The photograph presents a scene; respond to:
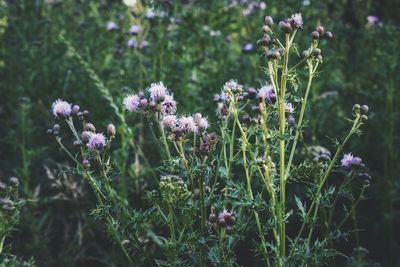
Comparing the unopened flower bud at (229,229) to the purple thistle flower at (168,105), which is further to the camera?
the purple thistle flower at (168,105)

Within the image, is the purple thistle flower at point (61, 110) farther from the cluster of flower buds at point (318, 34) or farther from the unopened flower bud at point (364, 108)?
the unopened flower bud at point (364, 108)

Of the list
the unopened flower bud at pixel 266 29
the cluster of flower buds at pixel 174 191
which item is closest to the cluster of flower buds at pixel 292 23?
the unopened flower bud at pixel 266 29

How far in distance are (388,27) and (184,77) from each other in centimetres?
144

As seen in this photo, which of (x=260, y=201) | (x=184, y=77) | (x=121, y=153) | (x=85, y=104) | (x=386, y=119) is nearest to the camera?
(x=260, y=201)

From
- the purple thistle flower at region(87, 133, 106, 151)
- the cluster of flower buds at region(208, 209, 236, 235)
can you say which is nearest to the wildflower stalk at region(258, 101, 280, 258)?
the cluster of flower buds at region(208, 209, 236, 235)

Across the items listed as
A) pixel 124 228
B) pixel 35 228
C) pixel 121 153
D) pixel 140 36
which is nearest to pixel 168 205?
pixel 124 228

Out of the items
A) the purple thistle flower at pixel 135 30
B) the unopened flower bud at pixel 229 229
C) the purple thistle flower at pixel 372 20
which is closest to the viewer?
the unopened flower bud at pixel 229 229

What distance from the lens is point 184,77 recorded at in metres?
3.97

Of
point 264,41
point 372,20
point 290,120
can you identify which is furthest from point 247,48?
point 264,41

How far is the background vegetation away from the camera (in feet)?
11.3

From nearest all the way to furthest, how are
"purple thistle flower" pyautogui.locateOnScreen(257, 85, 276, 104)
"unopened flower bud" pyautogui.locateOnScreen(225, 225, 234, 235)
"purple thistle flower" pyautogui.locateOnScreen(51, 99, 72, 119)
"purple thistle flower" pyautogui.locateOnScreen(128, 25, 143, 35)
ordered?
"unopened flower bud" pyautogui.locateOnScreen(225, 225, 234, 235), "purple thistle flower" pyautogui.locateOnScreen(257, 85, 276, 104), "purple thistle flower" pyautogui.locateOnScreen(51, 99, 72, 119), "purple thistle flower" pyautogui.locateOnScreen(128, 25, 143, 35)

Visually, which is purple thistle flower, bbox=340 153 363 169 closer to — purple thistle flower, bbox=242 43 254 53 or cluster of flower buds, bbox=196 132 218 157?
cluster of flower buds, bbox=196 132 218 157

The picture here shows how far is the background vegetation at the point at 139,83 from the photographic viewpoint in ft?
11.3

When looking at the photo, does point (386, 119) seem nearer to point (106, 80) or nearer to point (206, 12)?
point (206, 12)
